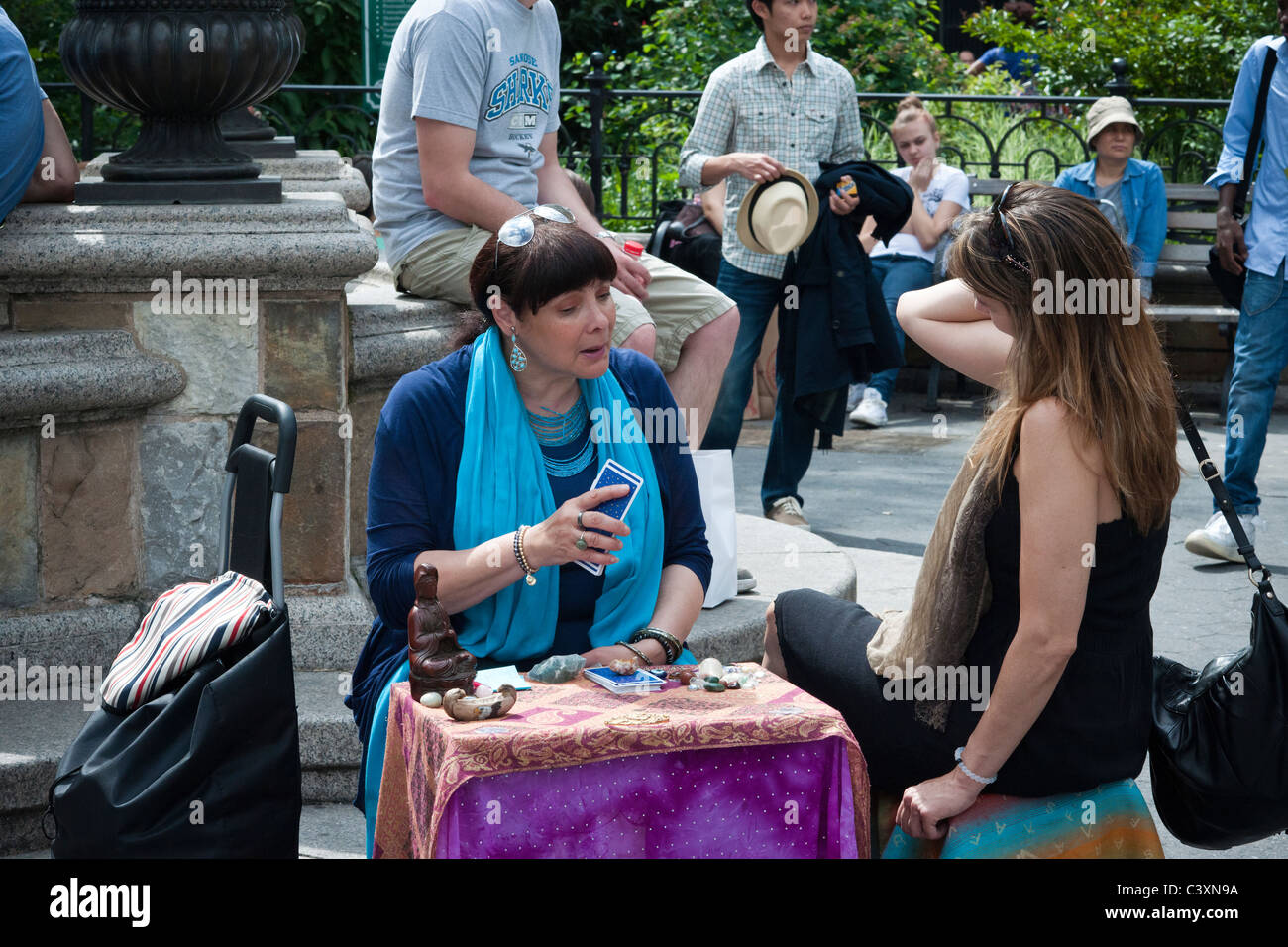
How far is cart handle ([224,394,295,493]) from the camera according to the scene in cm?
290

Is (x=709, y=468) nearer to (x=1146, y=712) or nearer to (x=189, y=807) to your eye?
(x=1146, y=712)

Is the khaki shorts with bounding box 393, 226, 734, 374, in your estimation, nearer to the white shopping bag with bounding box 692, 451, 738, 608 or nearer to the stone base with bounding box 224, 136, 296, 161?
the white shopping bag with bounding box 692, 451, 738, 608

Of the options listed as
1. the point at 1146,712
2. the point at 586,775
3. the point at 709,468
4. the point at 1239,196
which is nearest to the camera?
the point at 586,775

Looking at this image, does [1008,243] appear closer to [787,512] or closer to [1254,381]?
[1254,381]

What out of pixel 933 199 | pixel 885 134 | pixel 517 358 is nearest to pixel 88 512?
pixel 517 358

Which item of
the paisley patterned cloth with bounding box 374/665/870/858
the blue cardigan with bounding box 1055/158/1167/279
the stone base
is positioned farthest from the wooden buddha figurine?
the blue cardigan with bounding box 1055/158/1167/279

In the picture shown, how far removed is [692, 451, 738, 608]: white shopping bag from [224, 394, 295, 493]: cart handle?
1441 millimetres

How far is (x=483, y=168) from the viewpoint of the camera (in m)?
4.45

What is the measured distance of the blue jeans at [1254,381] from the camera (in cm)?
582

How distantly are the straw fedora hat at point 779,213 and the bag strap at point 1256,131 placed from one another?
174 cm

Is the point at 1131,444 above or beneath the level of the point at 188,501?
above

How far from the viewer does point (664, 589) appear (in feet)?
10.3

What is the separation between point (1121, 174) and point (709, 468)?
541 centimetres
